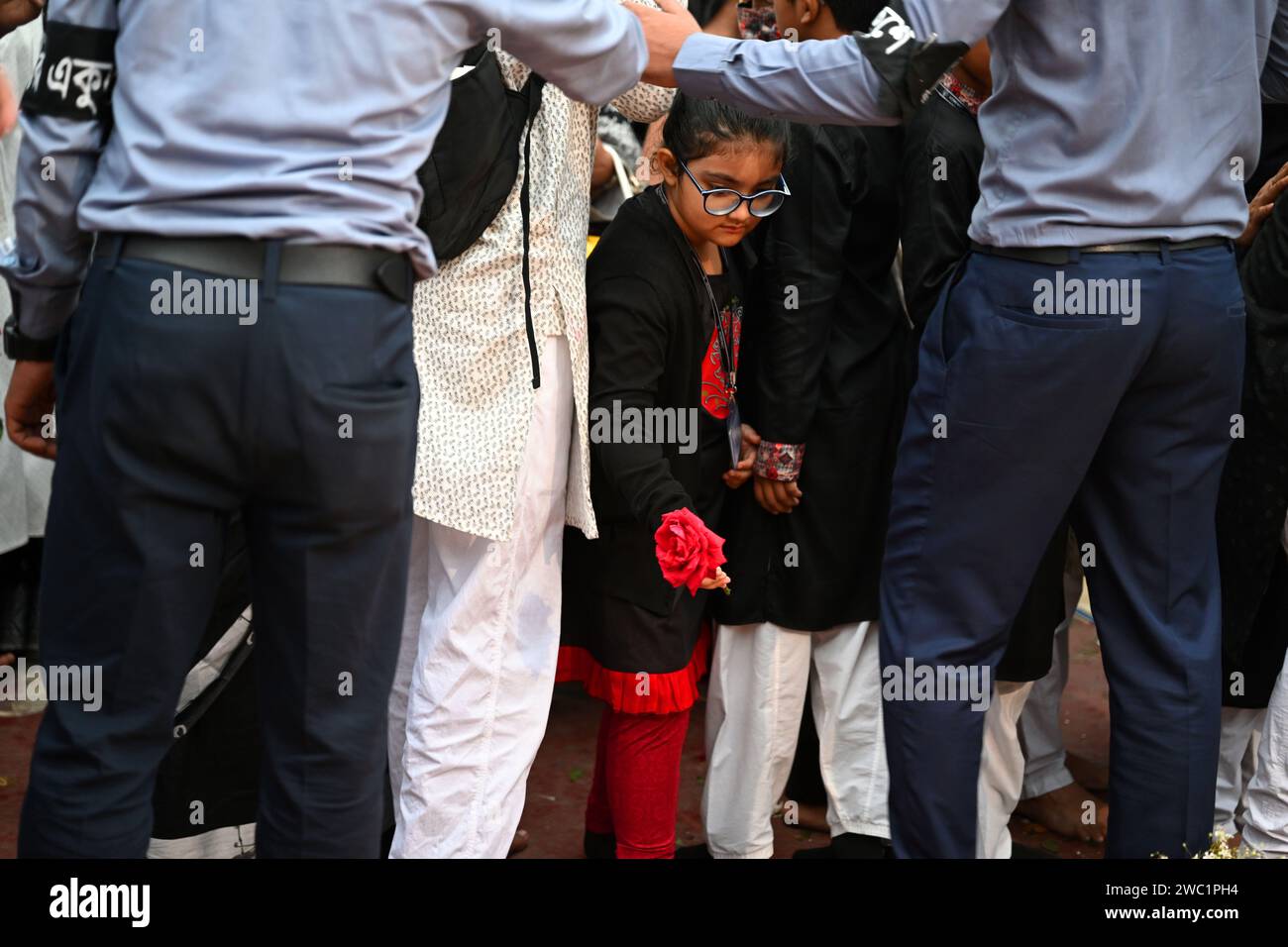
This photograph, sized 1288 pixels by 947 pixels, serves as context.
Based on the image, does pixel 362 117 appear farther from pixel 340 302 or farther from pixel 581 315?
pixel 581 315

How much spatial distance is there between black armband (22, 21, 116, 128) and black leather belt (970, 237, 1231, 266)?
1.44 m

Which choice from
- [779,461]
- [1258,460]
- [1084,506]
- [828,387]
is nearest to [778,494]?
[779,461]

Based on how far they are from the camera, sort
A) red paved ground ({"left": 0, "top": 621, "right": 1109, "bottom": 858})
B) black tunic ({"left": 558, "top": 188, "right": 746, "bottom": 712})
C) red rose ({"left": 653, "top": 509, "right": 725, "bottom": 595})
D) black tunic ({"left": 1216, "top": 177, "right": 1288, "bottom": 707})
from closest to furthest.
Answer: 1. red rose ({"left": 653, "top": 509, "right": 725, "bottom": 595})
2. black tunic ({"left": 558, "top": 188, "right": 746, "bottom": 712})
3. black tunic ({"left": 1216, "top": 177, "right": 1288, "bottom": 707})
4. red paved ground ({"left": 0, "top": 621, "right": 1109, "bottom": 858})

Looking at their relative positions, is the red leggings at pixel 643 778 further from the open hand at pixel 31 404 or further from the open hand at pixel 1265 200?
the open hand at pixel 1265 200

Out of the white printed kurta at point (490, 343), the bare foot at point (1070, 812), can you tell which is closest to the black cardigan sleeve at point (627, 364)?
the white printed kurta at point (490, 343)

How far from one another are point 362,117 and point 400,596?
662 mm

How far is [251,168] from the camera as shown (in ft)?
6.50

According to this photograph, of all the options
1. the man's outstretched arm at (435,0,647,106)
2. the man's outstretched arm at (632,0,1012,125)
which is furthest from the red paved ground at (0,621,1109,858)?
the man's outstretched arm at (435,0,647,106)

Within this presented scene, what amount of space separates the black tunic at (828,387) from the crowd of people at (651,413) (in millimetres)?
11

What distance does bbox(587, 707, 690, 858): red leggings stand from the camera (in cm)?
319

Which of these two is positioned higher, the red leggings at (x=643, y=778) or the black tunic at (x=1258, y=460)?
the black tunic at (x=1258, y=460)

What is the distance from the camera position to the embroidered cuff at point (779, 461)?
339cm

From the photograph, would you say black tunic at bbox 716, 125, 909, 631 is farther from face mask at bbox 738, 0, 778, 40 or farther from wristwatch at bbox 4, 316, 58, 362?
wristwatch at bbox 4, 316, 58, 362

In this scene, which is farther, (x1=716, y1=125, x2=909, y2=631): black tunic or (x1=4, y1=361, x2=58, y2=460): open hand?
(x1=716, y1=125, x2=909, y2=631): black tunic
